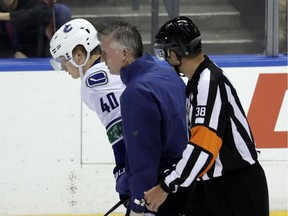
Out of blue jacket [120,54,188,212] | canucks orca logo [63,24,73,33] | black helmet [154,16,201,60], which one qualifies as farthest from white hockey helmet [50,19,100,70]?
black helmet [154,16,201,60]

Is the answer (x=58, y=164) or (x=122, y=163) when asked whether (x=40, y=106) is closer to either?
(x=58, y=164)

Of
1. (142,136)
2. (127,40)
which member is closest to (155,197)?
(142,136)

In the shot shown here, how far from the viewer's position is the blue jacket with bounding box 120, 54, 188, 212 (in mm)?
3225

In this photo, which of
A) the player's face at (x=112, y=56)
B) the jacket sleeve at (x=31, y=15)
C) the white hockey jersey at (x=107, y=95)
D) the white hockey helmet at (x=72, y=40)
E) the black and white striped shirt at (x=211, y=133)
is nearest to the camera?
the black and white striped shirt at (x=211, y=133)

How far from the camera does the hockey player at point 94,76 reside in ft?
11.9

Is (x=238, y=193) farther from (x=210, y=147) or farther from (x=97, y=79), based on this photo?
(x=97, y=79)

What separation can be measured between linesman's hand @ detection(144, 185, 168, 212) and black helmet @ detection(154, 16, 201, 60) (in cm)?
49

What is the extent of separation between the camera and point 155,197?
126 inches

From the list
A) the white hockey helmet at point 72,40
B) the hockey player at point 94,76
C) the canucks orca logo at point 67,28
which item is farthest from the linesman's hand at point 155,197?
the canucks orca logo at point 67,28

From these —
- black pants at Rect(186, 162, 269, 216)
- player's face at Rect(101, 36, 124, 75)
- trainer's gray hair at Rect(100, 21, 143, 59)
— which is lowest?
black pants at Rect(186, 162, 269, 216)

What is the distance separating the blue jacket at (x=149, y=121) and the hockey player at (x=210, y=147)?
76 mm

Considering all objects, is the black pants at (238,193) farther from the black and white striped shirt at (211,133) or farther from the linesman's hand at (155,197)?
the linesman's hand at (155,197)

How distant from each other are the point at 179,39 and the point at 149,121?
1.05 ft

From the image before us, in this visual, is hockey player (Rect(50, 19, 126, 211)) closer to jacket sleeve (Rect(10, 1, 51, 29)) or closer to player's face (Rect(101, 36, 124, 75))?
player's face (Rect(101, 36, 124, 75))
